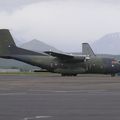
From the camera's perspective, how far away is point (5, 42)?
6631cm

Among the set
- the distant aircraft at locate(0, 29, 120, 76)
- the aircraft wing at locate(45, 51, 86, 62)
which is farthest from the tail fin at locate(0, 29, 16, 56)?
the aircraft wing at locate(45, 51, 86, 62)

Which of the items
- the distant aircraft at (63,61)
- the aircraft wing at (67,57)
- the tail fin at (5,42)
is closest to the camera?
the aircraft wing at (67,57)

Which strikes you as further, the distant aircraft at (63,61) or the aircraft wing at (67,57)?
the distant aircraft at (63,61)

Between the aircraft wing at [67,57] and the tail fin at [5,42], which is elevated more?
the tail fin at [5,42]

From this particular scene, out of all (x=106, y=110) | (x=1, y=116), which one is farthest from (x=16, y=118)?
(x=106, y=110)

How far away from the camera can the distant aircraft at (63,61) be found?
64.6 m

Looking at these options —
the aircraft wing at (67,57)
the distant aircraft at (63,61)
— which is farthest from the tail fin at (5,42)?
the aircraft wing at (67,57)

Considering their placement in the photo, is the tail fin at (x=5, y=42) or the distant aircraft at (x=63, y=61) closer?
the distant aircraft at (x=63, y=61)

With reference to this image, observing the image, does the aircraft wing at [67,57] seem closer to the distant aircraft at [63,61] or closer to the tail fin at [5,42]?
the distant aircraft at [63,61]

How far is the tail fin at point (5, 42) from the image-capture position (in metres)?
65.6

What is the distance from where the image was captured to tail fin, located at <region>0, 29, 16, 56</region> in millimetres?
65625

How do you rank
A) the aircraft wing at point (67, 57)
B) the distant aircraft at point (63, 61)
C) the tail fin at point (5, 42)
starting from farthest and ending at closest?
the tail fin at point (5, 42)
the distant aircraft at point (63, 61)
the aircraft wing at point (67, 57)

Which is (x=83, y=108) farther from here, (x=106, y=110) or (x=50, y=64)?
(x=50, y=64)

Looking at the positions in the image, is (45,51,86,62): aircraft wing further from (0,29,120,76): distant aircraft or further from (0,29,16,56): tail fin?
(0,29,16,56): tail fin
